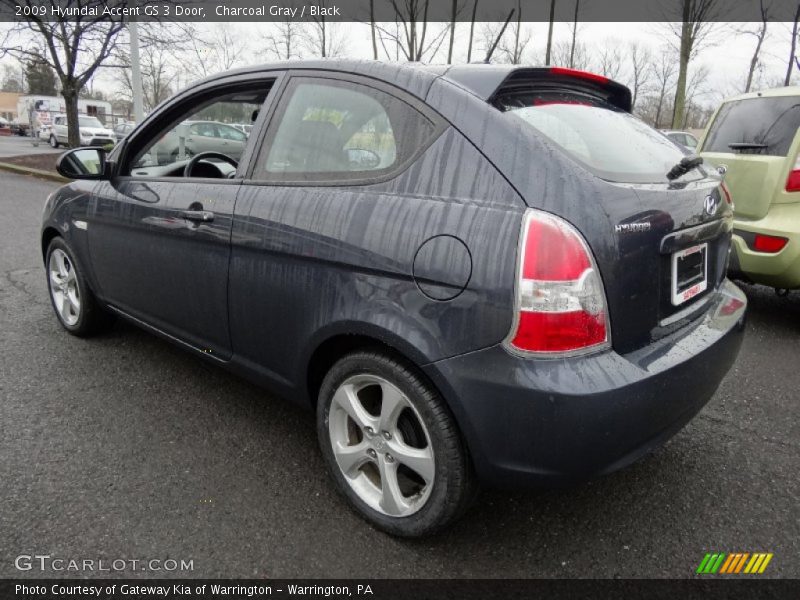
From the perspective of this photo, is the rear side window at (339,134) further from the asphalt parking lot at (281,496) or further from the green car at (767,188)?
the green car at (767,188)

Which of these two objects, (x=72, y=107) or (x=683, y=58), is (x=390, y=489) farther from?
(x=683, y=58)

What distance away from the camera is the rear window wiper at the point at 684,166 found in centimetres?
205

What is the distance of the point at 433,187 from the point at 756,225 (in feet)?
11.1

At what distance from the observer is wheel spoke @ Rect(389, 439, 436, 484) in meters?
1.84

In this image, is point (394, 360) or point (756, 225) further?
point (756, 225)

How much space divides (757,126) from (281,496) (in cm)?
443

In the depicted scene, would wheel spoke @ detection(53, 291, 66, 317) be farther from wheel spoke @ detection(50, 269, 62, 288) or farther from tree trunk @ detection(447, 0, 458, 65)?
tree trunk @ detection(447, 0, 458, 65)

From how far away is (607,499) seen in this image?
225 cm

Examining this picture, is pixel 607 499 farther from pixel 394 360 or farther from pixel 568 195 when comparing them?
pixel 568 195

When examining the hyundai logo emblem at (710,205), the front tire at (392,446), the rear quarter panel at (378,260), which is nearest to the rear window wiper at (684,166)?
the hyundai logo emblem at (710,205)

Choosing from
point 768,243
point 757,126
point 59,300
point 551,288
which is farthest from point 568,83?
point 59,300

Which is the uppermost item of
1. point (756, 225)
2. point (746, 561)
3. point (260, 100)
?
point (260, 100)

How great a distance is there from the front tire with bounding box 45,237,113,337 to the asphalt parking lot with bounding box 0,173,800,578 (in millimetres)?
430

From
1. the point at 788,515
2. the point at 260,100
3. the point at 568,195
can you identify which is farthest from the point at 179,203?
the point at 788,515
